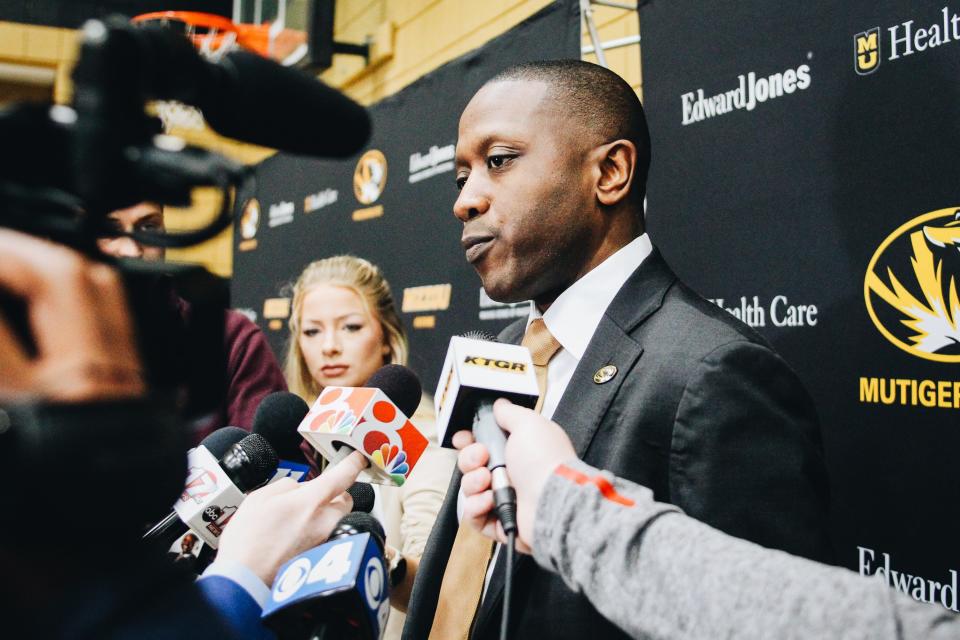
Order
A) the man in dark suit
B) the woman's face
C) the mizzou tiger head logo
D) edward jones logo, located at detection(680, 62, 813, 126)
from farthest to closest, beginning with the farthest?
1. the mizzou tiger head logo
2. the woman's face
3. edward jones logo, located at detection(680, 62, 813, 126)
4. the man in dark suit

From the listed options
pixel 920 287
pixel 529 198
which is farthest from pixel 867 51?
pixel 529 198

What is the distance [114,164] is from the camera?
36cm

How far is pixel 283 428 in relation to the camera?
117cm

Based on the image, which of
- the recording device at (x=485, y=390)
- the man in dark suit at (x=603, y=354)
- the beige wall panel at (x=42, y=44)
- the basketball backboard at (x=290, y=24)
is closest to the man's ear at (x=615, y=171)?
the man in dark suit at (x=603, y=354)

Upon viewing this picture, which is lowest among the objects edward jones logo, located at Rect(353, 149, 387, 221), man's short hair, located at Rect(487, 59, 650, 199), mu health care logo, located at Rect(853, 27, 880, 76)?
man's short hair, located at Rect(487, 59, 650, 199)

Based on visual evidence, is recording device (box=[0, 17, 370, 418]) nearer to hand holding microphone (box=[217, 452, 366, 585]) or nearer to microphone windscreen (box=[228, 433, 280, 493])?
hand holding microphone (box=[217, 452, 366, 585])

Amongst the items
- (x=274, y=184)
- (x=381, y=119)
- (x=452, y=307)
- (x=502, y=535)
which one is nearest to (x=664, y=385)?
(x=502, y=535)

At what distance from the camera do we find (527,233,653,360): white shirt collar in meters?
1.11

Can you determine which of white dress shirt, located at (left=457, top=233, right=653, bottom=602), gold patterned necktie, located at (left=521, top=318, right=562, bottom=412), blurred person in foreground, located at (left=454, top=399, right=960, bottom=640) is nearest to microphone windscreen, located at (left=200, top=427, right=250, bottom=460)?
white dress shirt, located at (left=457, top=233, right=653, bottom=602)

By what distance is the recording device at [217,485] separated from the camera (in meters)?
0.91

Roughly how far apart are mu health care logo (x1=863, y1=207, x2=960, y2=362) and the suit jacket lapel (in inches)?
18.2

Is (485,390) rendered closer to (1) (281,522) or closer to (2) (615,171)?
(1) (281,522)

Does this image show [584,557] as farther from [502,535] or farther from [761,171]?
[761,171]

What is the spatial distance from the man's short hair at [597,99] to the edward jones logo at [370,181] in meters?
2.25
